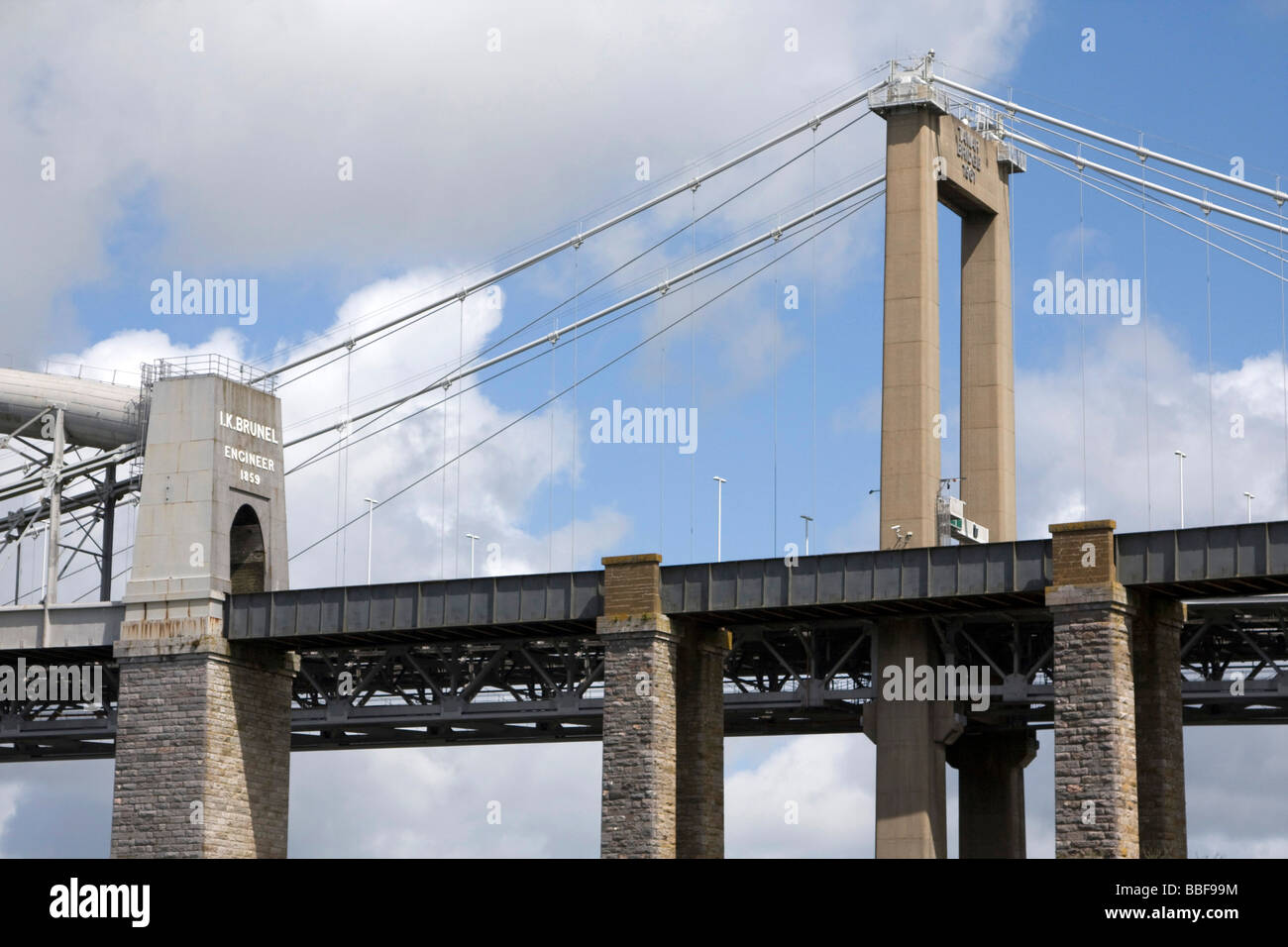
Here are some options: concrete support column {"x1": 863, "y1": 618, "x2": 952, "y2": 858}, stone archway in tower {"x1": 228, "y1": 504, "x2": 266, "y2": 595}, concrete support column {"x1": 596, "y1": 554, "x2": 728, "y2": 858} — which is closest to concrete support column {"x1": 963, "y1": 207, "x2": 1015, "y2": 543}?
concrete support column {"x1": 863, "y1": 618, "x2": 952, "y2": 858}

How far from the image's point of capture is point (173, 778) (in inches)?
2355

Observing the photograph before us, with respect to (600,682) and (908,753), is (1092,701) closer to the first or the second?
(908,753)

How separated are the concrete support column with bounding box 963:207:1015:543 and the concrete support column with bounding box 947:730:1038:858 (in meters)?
9.42

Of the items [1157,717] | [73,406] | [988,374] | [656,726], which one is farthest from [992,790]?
[73,406]

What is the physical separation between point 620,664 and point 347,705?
99.2ft

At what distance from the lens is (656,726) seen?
180ft

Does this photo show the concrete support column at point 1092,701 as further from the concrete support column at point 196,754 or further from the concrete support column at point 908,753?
the concrete support column at point 196,754

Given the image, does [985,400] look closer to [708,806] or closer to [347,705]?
[708,806]

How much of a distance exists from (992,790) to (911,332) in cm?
1849

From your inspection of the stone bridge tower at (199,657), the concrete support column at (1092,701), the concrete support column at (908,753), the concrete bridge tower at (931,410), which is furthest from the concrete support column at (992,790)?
the stone bridge tower at (199,657)

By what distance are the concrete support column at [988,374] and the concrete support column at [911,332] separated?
503 centimetres

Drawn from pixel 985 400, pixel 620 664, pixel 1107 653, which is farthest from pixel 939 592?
pixel 985 400

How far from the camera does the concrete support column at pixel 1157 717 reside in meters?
52.1
